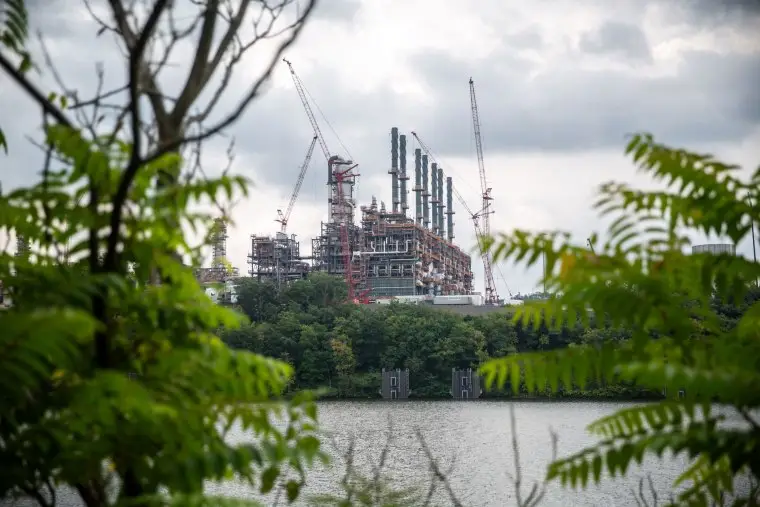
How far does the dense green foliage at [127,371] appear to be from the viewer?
1832 mm

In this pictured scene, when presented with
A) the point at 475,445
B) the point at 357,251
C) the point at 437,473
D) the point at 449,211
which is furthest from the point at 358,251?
the point at 437,473

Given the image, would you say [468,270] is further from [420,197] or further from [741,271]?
[741,271]

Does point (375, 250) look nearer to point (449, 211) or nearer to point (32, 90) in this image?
point (449, 211)

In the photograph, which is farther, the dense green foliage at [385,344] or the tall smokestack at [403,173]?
the tall smokestack at [403,173]

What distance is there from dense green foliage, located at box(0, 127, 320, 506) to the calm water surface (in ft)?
24.1

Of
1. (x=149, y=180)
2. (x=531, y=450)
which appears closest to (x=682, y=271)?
(x=149, y=180)

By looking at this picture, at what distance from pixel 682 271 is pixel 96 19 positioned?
178 cm

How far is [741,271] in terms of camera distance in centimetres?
215

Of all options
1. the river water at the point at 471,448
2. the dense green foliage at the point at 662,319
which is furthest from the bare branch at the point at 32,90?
the river water at the point at 471,448

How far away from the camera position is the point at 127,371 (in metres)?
2.07

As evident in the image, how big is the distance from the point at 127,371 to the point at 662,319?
50.0 inches

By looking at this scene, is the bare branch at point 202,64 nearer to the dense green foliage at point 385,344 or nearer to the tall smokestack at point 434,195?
the dense green foliage at point 385,344

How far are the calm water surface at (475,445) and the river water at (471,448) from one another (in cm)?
2

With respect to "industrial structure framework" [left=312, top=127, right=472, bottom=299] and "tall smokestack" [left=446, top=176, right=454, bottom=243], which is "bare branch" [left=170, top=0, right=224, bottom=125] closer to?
"industrial structure framework" [left=312, top=127, right=472, bottom=299]
